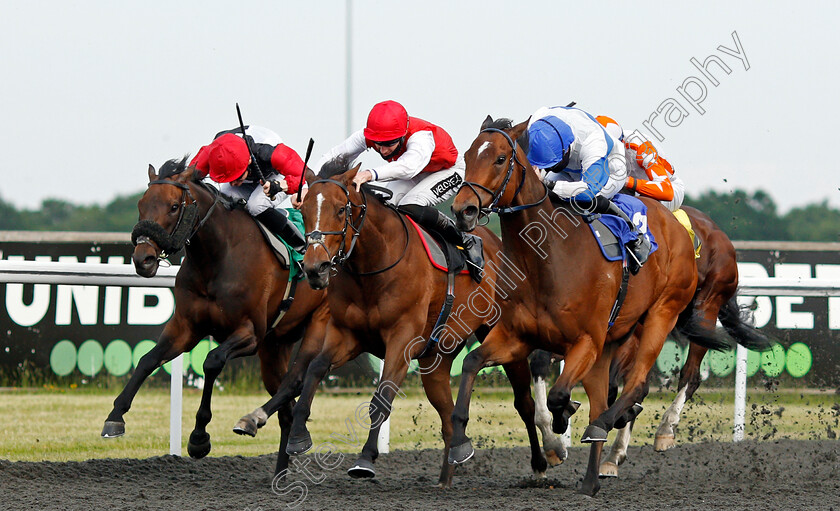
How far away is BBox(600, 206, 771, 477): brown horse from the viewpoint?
615 cm

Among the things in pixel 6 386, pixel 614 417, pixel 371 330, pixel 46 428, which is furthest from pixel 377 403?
pixel 6 386

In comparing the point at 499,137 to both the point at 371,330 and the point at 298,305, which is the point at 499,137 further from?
the point at 298,305

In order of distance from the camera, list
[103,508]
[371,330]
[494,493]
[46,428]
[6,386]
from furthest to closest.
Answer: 1. [6,386]
2. [46,428]
3. [494,493]
4. [371,330]
5. [103,508]

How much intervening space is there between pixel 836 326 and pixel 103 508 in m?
6.77

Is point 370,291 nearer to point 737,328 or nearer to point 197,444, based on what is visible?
point 197,444

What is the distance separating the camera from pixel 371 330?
464 centimetres

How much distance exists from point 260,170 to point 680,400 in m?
3.06

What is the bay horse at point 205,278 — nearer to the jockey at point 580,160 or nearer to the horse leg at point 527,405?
the horse leg at point 527,405

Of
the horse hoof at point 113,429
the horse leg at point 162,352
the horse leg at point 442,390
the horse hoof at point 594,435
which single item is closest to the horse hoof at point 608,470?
the horse hoof at point 594,435

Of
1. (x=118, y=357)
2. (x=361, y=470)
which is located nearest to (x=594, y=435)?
(x=361, y=470)

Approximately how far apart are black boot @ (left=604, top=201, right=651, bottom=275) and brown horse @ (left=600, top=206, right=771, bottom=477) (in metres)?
1.21

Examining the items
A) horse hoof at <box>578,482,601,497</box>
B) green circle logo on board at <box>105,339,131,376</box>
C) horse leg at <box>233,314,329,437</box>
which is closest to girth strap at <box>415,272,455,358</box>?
horse leg at <box>233,314,329,437</box>

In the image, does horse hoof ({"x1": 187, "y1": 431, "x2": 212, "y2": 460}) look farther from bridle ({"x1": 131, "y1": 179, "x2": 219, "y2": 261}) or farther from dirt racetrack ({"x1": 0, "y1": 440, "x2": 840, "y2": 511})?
bridle ({"x1": 131, "y1": 179, "x2": 219, "y2": 261})

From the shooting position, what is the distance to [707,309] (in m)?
6.50
